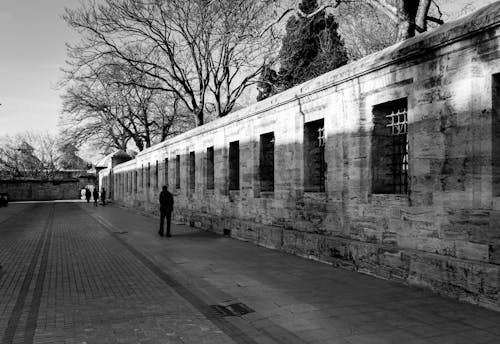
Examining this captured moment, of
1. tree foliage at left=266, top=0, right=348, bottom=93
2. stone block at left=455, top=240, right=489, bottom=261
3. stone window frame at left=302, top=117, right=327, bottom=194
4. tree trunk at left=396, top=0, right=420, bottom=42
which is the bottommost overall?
stone block at left=455, top=240, right=489, bottom=261

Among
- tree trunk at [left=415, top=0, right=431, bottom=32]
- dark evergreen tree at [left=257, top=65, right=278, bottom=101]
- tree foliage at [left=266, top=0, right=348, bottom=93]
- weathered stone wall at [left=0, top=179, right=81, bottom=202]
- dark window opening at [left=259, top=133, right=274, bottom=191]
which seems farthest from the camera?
weathered stone wall at [left=0, top=179, right=81, bottom=202]

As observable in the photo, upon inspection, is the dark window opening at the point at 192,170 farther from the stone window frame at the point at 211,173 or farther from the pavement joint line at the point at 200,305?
the pavement joint line at the point at 200,305

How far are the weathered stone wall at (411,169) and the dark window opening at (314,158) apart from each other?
139 millimetres

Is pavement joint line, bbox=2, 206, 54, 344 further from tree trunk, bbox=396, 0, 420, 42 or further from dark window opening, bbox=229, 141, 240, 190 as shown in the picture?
tree trunk, bbox=396, 0, 420, 42

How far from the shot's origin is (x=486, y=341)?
4.80 meters

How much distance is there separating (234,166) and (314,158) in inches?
206

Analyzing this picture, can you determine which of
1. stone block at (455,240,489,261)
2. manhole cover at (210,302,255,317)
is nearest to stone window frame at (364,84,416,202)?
stone block at (455,240,489,261)

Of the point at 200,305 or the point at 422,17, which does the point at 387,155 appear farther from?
the point at 422,17

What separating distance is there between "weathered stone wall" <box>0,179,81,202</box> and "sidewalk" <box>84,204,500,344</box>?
5526 centimetres

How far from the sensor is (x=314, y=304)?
6332mm

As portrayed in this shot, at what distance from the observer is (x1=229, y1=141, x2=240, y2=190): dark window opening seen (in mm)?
15773

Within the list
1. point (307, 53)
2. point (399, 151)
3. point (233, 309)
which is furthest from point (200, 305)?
point (307, 53)

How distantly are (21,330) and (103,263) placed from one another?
15.6 ft

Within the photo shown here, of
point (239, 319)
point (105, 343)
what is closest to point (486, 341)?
point (239, 319)
